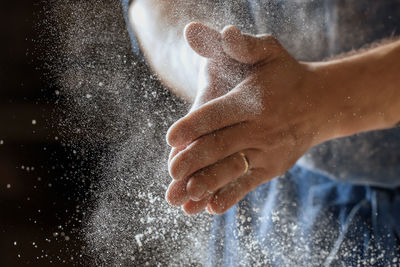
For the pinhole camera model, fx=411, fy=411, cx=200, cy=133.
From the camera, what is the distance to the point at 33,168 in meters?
0.46

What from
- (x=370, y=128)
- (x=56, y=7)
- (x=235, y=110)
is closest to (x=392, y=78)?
(x=370, y=128)

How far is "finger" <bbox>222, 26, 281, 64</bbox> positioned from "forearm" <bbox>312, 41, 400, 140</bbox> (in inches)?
3.3

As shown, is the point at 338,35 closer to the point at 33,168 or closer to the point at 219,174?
the point at 219,174

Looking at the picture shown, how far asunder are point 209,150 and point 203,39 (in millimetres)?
101

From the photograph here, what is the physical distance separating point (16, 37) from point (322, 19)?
325 millimetres

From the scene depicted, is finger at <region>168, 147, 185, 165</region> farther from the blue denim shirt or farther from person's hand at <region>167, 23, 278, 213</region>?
the blue denim shirt

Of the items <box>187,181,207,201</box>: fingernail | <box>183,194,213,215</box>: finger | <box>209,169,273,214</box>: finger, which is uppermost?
<box>187,181,207,201</box>: fingernail

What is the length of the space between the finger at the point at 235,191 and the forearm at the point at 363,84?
11 cm

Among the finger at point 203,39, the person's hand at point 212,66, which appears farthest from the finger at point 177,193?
the finger at point 203,39

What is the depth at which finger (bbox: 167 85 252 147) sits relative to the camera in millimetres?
362

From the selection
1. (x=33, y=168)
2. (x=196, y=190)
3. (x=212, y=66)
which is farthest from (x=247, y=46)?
(x=33, y=168)

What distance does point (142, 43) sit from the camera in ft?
1.37

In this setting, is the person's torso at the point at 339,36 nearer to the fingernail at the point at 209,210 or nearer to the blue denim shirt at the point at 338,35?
the blue denim shirt at the point at 338,35

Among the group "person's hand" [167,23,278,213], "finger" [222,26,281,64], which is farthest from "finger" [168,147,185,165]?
"finger" [222,26,281,64]
